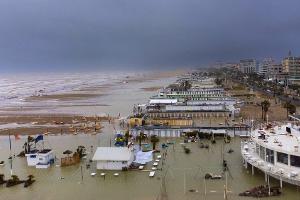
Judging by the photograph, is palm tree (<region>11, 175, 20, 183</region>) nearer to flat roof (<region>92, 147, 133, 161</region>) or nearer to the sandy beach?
flat roof (<region>92, 147, 133, 161</region>)

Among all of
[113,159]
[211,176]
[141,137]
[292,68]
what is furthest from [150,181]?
[292,68]

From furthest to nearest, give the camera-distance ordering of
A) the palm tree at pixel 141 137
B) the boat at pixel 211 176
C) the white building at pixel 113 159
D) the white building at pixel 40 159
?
the palm tree at pixel 141 137
the white building at pixel 40 159
the white building at pixel 113 159
the boat at pixel 211 176

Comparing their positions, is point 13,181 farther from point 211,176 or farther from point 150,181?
point 211,176

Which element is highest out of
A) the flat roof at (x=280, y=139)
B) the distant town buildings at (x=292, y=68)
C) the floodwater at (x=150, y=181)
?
the distant town buildings at (x=292, y=68)

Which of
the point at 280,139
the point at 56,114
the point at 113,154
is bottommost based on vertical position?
the point at 113,154

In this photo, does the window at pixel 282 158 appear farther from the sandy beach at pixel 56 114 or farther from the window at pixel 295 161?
the sandy beach at pixel 56 114

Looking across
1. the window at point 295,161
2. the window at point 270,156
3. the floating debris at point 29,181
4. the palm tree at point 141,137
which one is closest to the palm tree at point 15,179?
the floating debris at point 29,181

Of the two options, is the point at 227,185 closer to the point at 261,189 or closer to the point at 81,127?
the point at 261,189
